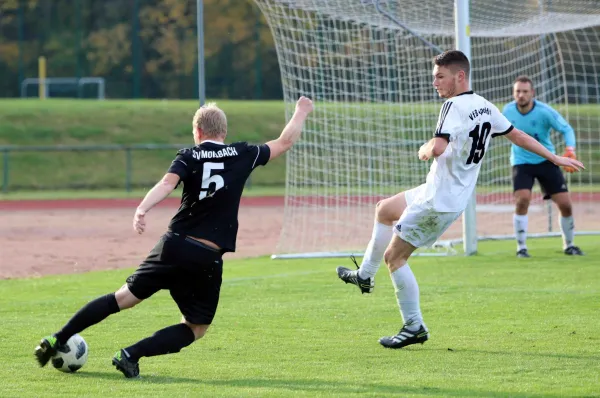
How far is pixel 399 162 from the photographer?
1645cm

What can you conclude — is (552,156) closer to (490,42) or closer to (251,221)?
(490,42)

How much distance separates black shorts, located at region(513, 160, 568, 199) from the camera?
12727 millimetres

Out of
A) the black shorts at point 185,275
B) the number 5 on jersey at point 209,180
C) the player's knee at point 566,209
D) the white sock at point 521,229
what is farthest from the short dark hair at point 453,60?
the player's knee at point 566,209

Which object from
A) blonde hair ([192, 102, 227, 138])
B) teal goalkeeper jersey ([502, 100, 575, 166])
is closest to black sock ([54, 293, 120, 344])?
blonde hair ([192, 102, 227, 138])

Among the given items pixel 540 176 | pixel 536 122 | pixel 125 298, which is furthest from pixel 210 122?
pixel 540 176

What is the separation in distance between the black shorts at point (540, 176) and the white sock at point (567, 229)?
40cm

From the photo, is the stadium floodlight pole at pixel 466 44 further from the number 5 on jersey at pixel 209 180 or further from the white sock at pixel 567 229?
the number 5 on jersey at pixel 209 180

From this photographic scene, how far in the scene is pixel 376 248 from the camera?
751 cm

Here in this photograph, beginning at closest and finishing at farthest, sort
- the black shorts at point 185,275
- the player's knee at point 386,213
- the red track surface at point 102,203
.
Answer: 1. the black shorts at point 185,275
2. the player's knee at point 386,213
3. the red track surface at point 102,203

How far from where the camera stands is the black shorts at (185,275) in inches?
242

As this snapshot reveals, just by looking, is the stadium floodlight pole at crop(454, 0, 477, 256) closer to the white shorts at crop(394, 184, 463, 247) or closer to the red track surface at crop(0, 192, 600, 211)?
the white shorts at crop(394, 184, 463, 247)

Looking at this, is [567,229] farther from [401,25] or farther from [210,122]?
[210,122]

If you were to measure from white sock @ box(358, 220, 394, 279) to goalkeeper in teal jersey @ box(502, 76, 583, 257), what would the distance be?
219 inches

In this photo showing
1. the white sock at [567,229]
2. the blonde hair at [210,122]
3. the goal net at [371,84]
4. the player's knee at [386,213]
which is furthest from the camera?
the goal net at [371,84]
